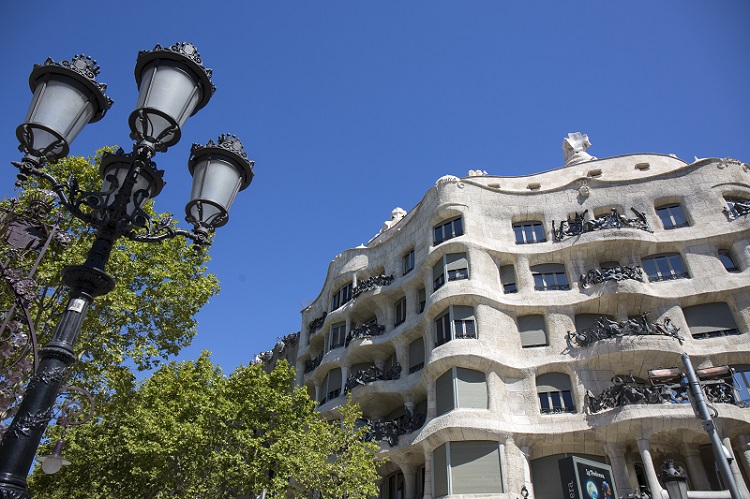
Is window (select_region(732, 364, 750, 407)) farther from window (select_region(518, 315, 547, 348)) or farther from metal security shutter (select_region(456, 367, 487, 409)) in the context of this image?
metal security shutter (select_region(456, 367, 487, 409))

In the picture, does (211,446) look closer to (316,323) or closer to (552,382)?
(552,382)

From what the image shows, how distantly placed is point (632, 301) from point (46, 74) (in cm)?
2249

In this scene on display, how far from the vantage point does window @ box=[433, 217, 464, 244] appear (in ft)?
83.7

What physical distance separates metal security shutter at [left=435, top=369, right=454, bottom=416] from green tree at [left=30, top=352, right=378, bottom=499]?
311 cm

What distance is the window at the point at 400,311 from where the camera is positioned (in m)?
27.0

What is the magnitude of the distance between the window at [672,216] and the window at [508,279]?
7.41m

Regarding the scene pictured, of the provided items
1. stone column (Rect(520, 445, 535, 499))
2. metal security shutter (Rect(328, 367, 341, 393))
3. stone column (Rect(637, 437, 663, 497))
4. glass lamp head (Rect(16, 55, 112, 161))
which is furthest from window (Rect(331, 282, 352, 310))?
glass lamp head (Rect(16, 55, 112, 161))

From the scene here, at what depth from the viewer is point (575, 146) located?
32.4 m

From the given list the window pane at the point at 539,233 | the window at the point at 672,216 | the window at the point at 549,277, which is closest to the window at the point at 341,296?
the window at the point at 549,277

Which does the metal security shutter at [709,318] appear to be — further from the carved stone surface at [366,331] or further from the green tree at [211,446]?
the green tree at [211,446]

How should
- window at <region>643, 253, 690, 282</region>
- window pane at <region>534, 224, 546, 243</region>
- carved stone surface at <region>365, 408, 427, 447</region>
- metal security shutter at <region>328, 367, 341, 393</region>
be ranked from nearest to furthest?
carved stone surface at <region>365, 408, 427, 447</region>, window at <region>643, 253, 690, 282</region>, window pane at <region>534, 224, 546, 243</region>, metal security shutter at <region>328, 367, 341, 393</region>

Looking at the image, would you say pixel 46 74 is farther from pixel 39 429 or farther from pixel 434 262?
pixel 434 262

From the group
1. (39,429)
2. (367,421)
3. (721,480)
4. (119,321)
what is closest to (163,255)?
(119,321)

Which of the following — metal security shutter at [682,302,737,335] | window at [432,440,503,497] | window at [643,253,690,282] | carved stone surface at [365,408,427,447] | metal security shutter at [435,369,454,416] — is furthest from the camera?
window at [643,253,690,282]
